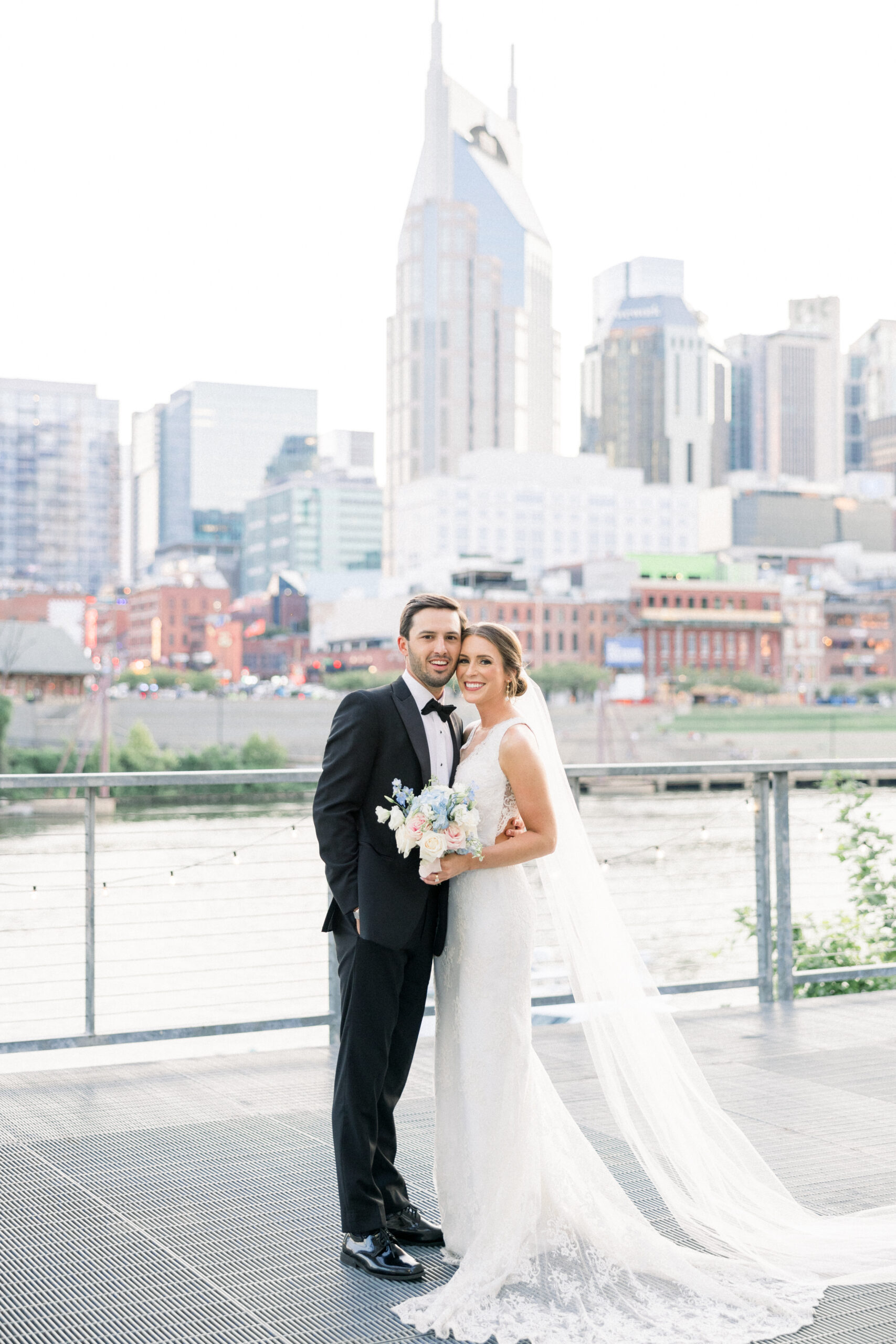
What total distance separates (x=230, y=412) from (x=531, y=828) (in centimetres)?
19271

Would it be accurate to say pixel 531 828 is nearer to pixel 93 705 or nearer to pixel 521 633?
pixel 93 705

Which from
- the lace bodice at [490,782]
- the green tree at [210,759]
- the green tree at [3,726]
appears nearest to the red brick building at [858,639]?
the green tree at [210,759]

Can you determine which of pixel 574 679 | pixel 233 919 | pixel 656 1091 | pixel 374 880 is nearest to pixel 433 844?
pixel 374 880

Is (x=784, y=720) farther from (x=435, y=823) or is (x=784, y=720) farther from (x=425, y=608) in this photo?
(x=435, y=823)

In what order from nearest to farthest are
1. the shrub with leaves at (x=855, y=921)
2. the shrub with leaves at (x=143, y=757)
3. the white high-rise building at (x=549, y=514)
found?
the shrub with leaves at (x=855, y=921)
the shrub with leaves at (x=143, y=757)
the white high-rise building at (x=549, y=514)

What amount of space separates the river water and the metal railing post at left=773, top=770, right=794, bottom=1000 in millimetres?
133

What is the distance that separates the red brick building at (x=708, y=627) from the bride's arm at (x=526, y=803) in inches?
4023

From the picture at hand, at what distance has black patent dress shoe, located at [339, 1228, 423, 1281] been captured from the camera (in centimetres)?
323

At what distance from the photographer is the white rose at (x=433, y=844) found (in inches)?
121

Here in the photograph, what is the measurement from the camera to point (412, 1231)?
3.46 m

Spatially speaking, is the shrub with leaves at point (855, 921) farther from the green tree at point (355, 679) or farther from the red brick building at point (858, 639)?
the red brick building at point (858, 639)

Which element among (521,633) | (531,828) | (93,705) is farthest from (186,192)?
(531,828)

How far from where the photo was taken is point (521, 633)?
100 meters

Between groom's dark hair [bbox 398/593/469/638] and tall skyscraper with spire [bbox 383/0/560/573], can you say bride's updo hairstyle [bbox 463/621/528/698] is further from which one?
tall skyscraper with spire [bbox 383/0/560/573]
